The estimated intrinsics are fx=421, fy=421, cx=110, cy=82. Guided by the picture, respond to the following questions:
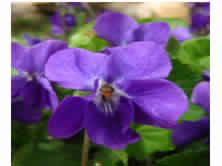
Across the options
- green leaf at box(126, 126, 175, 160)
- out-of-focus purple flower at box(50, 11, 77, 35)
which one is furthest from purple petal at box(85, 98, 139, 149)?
out-of-focus purple flower at box(50, 11, 77, 35)

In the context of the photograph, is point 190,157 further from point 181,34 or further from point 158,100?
point 181,34

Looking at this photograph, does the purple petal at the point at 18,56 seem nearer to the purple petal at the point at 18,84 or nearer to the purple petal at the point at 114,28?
the purple petal at the point at 18,84

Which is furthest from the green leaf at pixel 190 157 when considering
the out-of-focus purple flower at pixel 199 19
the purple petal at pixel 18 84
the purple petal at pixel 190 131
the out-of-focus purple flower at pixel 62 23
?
the out-of-focus purple flower at pixel 62 23

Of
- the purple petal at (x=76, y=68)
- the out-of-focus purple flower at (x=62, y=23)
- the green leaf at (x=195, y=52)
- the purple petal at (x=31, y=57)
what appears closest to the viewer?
the purple petal at (x=76, y=68)

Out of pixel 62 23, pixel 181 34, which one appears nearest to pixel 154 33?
pixel 181 34

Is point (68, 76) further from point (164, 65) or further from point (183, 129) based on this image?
point (183, 129)

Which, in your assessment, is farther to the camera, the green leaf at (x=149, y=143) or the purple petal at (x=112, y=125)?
the green leaf at (x=149, y=143)
